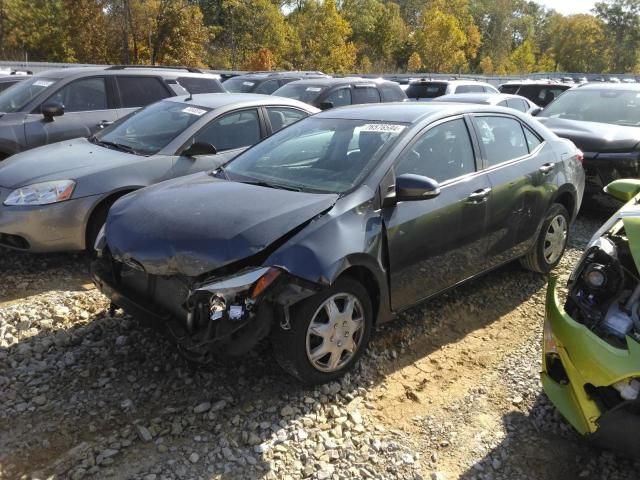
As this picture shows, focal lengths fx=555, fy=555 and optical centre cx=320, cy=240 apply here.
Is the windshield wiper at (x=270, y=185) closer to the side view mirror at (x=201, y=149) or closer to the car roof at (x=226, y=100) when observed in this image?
the side view mirror at (x=201, y=149)

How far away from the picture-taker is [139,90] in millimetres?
7629

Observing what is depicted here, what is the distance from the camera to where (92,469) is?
274 centimetres

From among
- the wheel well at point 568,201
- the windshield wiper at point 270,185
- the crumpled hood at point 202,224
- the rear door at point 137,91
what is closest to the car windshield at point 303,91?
the rear door at point 137,91

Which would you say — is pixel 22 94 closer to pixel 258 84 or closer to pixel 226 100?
pixel 226 100

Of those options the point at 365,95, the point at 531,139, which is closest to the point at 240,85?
the point at 365,95

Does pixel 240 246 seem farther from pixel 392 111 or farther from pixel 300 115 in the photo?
pixel 300 115

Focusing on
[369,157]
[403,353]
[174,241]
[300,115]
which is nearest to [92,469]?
[174,241]

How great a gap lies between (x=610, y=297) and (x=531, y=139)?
8.23 feet

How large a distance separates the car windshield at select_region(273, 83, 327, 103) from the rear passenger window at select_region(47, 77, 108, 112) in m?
3.83

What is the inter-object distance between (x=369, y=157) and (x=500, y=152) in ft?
4.61

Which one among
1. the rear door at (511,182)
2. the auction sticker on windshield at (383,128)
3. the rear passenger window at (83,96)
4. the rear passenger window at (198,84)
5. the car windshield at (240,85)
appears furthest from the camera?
the car windshield at (240,85)

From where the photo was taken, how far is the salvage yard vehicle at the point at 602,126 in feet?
23.0

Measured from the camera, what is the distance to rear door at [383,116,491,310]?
364 centimetres

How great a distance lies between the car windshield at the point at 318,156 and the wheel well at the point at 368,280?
52 centimetres
